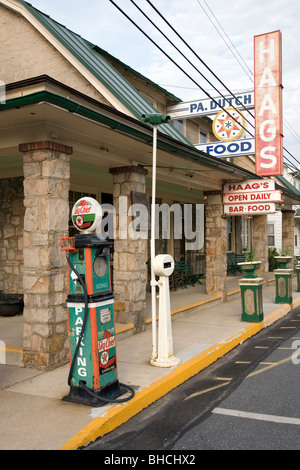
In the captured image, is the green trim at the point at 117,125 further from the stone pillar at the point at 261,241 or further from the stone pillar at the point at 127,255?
the stone pillar at the point at 261,241

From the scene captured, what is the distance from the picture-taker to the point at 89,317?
15.0ft

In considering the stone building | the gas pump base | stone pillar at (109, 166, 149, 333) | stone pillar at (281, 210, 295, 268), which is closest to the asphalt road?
the gas pump base

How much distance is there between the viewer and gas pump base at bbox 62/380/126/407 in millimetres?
4535

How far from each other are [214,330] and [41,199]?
14.3 ft

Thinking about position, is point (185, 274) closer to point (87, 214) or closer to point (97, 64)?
point (97, 64)

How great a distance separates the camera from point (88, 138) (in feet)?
22.0

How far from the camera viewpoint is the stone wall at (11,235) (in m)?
9.61

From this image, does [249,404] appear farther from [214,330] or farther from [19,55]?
[19,55]

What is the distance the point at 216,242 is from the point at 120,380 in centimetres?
702

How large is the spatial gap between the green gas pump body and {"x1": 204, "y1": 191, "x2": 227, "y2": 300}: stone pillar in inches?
295

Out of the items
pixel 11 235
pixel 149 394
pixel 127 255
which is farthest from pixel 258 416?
pixel 11 235

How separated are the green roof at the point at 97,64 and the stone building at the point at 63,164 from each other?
0.11ft

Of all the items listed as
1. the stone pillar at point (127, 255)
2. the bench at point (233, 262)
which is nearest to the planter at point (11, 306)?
the stone pillar at point (127, 255)

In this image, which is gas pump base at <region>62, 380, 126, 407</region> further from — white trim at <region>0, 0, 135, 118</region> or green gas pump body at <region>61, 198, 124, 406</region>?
white trim at <region>0, 0, 135, 118</region>
